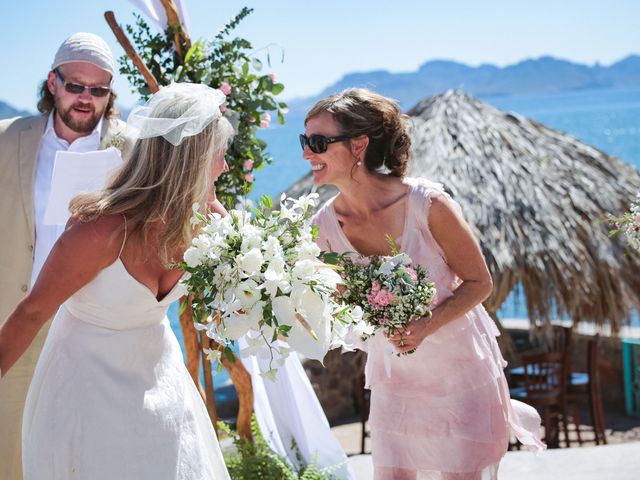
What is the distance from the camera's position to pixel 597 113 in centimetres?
13212

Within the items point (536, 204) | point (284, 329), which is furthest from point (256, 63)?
point (536, 204)

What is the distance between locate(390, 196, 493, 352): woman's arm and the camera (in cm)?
361

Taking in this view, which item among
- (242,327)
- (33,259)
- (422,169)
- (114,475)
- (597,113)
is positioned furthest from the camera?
(597,113)

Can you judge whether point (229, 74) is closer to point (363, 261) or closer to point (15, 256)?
point (15, 256)

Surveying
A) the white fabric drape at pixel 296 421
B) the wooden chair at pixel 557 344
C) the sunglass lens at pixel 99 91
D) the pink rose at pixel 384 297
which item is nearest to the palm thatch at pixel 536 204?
the wooden chair at pixel 557 344

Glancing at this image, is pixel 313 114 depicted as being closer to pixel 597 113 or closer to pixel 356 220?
pixel 356 220

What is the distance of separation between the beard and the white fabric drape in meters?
1.66

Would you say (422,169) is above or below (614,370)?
above

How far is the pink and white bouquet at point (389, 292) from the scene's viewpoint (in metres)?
3.36

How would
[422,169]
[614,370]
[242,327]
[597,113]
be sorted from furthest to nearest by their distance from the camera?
[597,113] → [614,370] → [422,169] → [242,327]

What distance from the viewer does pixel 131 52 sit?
4754 mm

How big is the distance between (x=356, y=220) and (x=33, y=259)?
1.70 meters

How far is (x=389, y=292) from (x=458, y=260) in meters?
0.46

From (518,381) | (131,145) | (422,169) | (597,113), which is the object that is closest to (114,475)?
(131,145)
